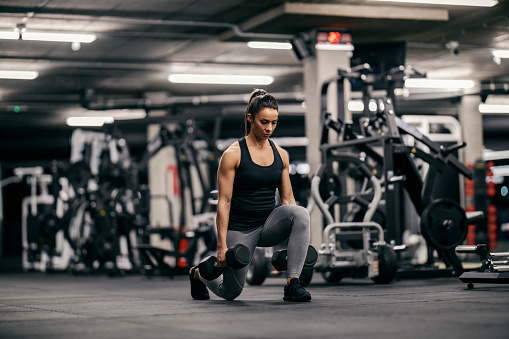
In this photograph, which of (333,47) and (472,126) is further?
(472,126)

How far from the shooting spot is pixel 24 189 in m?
25.0

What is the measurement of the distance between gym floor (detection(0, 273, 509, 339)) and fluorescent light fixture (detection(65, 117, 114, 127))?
42.8ft

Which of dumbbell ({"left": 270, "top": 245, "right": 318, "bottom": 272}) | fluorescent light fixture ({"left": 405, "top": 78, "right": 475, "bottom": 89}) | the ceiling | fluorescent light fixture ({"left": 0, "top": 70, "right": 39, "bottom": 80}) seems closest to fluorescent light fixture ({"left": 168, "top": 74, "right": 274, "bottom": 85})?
the ceiling

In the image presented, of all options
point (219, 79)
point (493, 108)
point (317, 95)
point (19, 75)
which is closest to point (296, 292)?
point (317, 95)

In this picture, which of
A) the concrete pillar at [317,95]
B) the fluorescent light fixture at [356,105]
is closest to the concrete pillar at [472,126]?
the fluorescent light fixture at [356,105]

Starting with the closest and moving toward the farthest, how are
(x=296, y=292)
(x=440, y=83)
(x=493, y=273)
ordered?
(x=296, y=292)
(x=493, y=273)
(x=440, y=83)

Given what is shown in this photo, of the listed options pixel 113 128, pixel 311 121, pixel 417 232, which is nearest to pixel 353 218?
pixel 417 232

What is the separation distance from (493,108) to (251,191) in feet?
44.9

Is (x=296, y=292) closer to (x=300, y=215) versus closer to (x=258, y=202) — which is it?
(x=300, y=215)

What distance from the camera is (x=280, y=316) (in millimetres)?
4074

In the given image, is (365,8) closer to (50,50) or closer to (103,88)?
(50,50)

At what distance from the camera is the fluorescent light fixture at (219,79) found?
14.3m

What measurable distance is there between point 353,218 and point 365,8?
10.6 ft

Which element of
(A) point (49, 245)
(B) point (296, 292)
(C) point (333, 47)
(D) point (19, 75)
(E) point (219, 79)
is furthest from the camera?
(E) point (219, 79)
